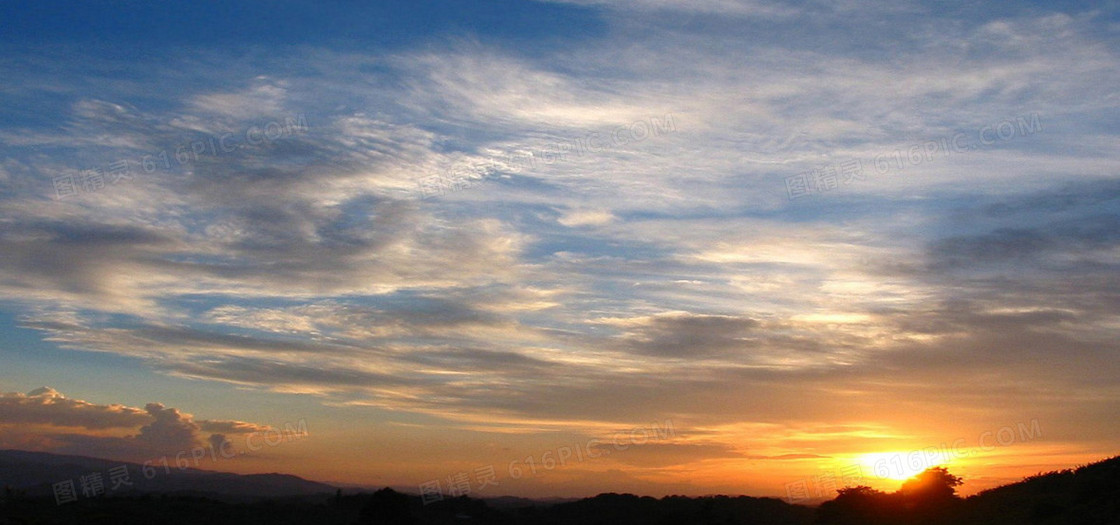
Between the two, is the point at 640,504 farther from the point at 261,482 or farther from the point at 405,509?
the point at 261,482

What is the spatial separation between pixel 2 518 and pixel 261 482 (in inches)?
4792

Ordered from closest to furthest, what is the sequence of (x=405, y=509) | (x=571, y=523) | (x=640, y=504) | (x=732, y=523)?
(x=732, y=523)
(x=405, y=509)
(x=571, y=523)
(x=640, y=504)

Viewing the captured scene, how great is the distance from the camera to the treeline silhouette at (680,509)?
33500mm

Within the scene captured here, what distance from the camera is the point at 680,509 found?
5400 centimetres

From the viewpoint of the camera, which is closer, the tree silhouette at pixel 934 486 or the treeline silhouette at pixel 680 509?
the treeline silhouette at pixel 680 509

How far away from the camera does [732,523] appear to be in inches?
1874

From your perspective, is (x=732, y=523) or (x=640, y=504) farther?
(x=640, y=504)

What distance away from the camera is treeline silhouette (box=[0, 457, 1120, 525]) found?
110 ft

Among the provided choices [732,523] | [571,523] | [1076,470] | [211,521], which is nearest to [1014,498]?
[1076,470]

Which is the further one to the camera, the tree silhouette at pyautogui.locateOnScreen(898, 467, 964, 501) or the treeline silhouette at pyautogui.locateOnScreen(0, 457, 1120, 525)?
the tree silhouette at pyautogui.locateOnScreen(898, 467, 964, 501)

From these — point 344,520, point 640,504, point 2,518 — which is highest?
point 2,518

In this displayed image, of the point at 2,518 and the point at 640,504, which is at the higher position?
the point at 2,518

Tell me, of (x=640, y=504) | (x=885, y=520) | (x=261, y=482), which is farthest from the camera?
(x=261, y=482)

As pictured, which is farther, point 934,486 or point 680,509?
point 680,509
